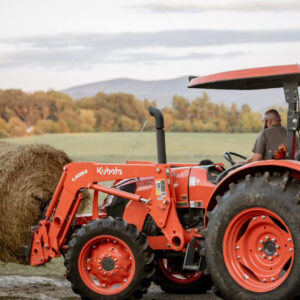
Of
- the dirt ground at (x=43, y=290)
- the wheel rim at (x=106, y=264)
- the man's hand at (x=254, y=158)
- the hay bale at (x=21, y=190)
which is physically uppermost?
the man's hand at (x=254, y=158)

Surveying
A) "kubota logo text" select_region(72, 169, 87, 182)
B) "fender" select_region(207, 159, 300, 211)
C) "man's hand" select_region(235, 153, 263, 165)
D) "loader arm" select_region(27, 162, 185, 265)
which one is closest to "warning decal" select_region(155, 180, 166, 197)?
"loader arm" select_region(27, 162, 185, 265)

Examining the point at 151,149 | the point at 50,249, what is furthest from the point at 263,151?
the point at 151,149

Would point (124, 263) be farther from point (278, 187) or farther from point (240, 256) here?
point (278, 187)

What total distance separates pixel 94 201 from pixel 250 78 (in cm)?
220

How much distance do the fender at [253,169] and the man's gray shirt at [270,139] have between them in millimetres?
638

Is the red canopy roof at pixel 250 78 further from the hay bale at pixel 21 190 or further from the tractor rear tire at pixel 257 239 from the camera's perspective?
the hay bale at pixel 21 190

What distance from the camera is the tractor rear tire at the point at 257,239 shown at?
5809 millimetres

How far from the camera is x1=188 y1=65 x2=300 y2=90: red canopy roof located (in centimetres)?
601

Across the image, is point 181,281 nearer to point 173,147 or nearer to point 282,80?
point 282,80

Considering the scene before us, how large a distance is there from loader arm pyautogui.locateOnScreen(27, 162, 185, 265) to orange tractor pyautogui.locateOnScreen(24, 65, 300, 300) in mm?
11

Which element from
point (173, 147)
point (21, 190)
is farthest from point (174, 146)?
point (21, 190)

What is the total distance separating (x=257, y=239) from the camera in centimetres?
613

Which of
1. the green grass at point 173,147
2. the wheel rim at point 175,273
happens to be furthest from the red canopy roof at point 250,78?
the green grass at point 173,147

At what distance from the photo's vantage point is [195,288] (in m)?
7.74
